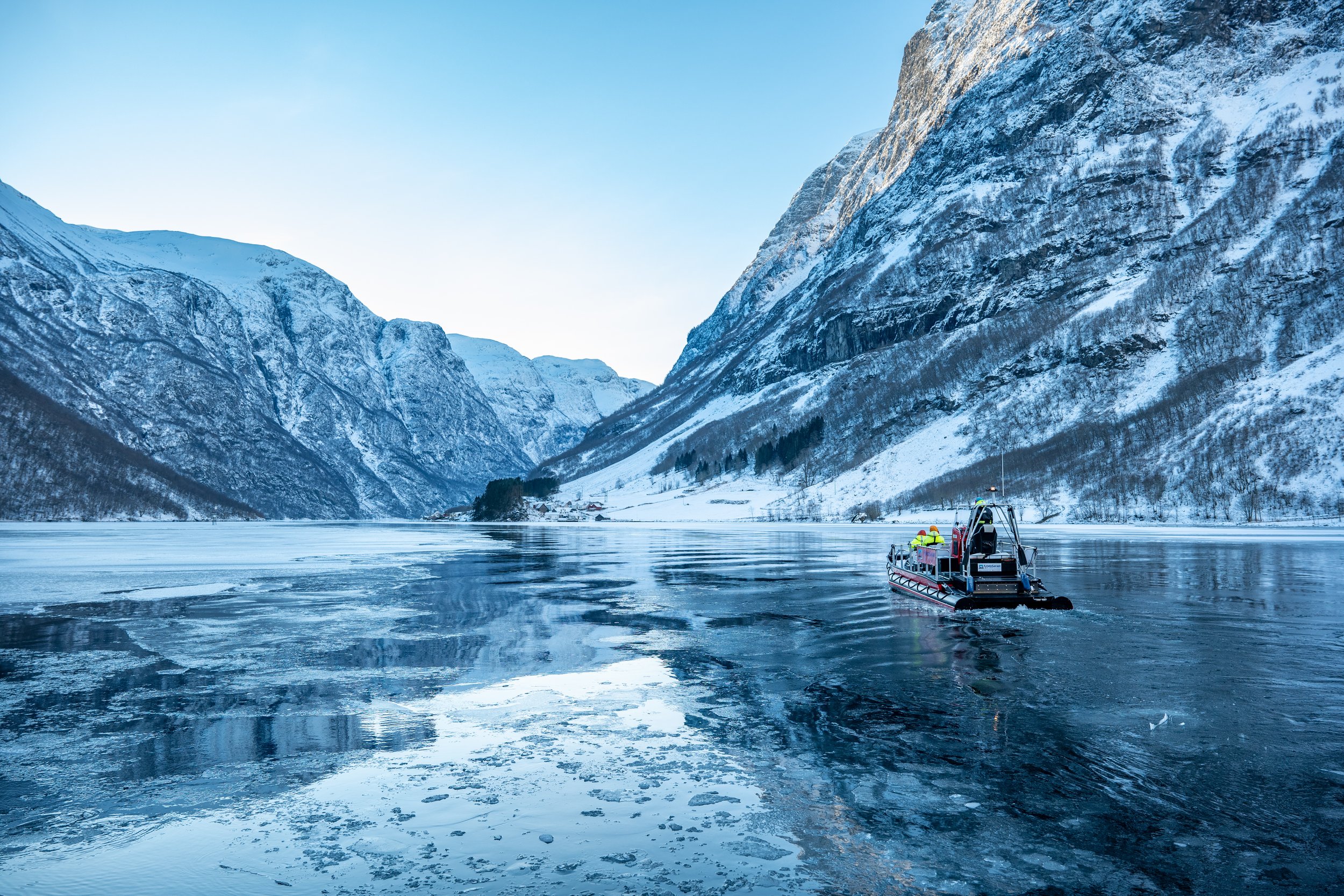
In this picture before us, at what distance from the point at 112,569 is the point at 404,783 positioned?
44551 millimetres

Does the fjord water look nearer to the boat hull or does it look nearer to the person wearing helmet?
the boat hull

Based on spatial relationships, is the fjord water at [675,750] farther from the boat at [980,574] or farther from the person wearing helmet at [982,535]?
the person wearing helmet at [982,535]

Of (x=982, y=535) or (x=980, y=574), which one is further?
(x=982, y=535)

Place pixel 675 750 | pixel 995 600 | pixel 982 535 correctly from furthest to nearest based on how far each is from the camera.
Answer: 1. pixel 982 535
2. pixel 995 600
3. pixel 675 750

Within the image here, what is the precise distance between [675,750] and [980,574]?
18.2 meters

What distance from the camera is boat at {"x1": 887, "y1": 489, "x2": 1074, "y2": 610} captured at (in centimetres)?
2539

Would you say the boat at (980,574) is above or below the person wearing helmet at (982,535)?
below

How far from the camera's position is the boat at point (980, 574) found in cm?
2539

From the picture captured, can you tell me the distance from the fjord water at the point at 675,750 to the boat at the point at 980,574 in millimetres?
905

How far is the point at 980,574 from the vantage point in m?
→ 26.7

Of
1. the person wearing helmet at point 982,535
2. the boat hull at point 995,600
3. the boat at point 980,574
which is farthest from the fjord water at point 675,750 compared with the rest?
the person wearing helmet at point 982,535

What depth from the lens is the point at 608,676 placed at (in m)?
16.7

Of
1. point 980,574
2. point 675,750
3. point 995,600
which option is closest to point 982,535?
point 980,574

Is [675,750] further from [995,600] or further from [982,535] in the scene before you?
[982,535]
